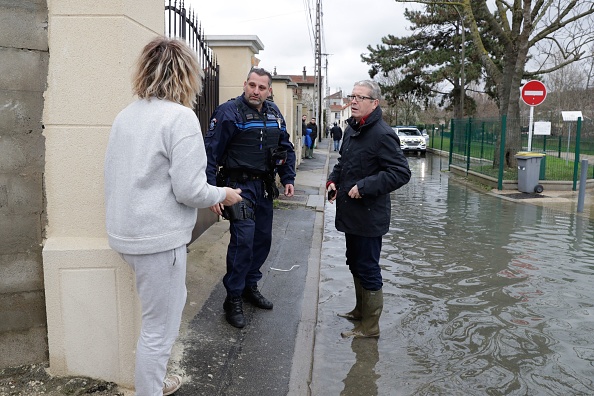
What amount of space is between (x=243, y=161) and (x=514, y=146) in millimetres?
13531

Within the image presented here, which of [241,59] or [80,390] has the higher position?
[241,59]

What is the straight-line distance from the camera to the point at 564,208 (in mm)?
11023

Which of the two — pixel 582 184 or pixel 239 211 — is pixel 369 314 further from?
pixel 582 184

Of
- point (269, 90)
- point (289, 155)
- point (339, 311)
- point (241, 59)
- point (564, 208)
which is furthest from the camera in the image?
point (564, 208)

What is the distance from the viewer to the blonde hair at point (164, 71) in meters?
2.56

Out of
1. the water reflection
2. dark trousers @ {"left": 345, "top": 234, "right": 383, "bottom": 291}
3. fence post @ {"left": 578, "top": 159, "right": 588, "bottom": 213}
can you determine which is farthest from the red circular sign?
the water reflection

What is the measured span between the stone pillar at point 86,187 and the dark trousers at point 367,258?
1.87 meters

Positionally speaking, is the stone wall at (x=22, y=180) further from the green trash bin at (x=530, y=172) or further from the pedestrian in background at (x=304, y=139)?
the pedestrian in background at (x=304, y=139)

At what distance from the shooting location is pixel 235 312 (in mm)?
4363

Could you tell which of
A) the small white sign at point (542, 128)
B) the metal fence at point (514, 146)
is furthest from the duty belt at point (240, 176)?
the small white sign at point (542, 128)

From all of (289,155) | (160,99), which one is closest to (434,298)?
(289,155)

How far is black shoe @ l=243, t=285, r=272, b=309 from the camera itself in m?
4.79

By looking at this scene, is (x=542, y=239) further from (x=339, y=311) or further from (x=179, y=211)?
(x=179, y=211)

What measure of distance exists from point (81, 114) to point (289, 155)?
6.79ft
